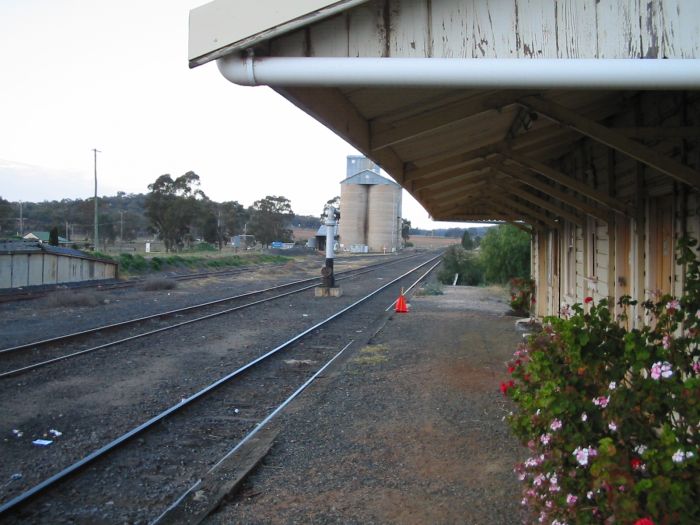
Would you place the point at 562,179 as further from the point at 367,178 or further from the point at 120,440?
the point at 367,178

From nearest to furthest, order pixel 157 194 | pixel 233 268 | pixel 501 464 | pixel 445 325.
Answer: pixel 501 464, pixel 445 325, pixel 233 268, pixel 157 194

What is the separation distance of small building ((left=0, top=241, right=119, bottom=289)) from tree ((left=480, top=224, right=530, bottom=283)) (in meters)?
18.7

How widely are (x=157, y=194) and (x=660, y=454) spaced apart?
2416 inches

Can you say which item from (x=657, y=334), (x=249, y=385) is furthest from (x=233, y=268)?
(x=657, y=334)

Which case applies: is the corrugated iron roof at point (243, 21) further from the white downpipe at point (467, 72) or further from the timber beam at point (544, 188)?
the timber beam at point (544, 188)

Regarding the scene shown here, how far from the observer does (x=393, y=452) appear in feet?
20.6

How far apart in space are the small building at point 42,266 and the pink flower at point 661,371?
26668 mm

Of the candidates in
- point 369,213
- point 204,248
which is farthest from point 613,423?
point 369,213

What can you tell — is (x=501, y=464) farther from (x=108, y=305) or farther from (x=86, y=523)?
(x=108, y=305)

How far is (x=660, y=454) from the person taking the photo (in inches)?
106

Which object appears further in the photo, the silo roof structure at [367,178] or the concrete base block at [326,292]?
the silo roof structure at [367,178]

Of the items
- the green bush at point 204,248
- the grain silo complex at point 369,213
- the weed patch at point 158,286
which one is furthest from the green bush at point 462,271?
the grain silo complex at point 369,213

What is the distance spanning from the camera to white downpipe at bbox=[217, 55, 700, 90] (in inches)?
122

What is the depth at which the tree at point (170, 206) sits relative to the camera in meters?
60.7
